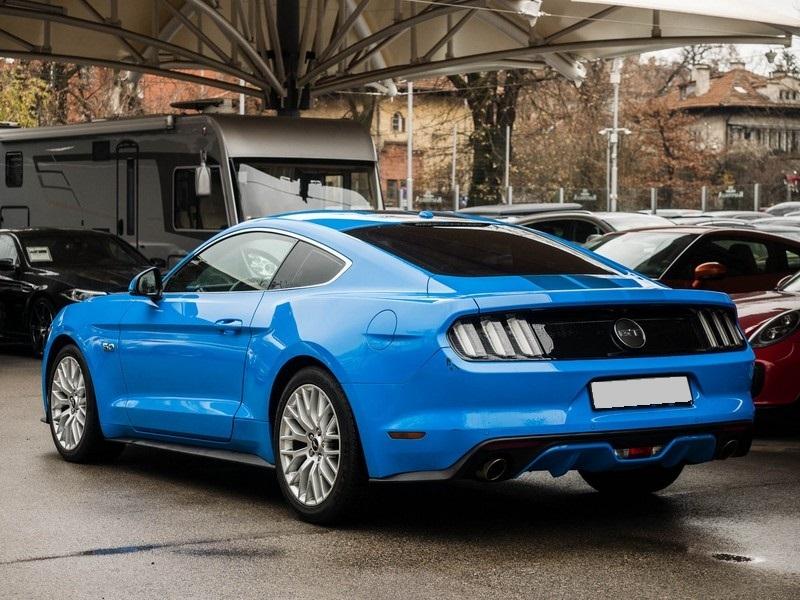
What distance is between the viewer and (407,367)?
6.58 metres


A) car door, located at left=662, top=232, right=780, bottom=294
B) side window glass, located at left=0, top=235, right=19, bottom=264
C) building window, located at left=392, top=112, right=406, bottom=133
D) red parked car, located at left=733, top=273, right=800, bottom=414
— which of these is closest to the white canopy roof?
side window glass, located at left=0, top=235, right=19, bottom=264

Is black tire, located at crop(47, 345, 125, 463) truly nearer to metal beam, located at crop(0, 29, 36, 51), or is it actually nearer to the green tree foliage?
metal beam, located at crop(0, 29, 36, 51)

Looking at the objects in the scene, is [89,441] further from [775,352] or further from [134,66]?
[134,66]

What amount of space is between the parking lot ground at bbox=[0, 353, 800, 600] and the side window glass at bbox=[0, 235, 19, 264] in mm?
9641

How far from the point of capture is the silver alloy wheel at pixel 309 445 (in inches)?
276

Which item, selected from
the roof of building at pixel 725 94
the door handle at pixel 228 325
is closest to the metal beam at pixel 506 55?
the door handle at pixel 228 325

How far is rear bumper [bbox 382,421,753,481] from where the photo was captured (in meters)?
6.45

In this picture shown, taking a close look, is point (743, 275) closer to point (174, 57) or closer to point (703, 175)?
point (174, 57)

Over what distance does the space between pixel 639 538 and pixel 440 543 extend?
33.9 inches

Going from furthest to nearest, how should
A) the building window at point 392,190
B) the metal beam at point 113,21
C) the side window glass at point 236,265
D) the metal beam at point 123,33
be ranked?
1. the building window at point 392,190
2. the metal beam at point 113,21
3. the metal beam at point 123,33
4. the side window glass at point 236,265

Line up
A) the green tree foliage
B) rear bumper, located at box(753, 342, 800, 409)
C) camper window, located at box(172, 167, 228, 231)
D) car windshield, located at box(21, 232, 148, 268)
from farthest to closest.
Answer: the green tree foliage
camper window, located at box(172, 167, 228, 231)
car windshield, located at box(21, 232, 148, 268)
rear bumper, located at box(753, 342, 800, 409)

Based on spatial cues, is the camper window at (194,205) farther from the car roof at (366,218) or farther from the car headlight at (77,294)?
the car roof at (366,218)

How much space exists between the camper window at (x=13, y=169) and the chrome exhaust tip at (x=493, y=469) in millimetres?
20953

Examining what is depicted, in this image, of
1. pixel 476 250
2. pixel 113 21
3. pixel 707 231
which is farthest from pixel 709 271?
pixel 113 21
